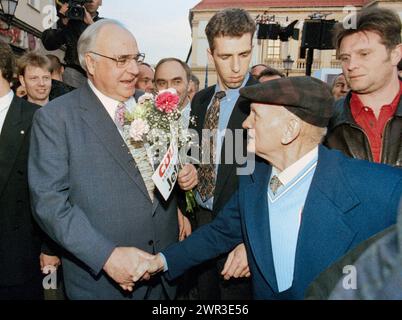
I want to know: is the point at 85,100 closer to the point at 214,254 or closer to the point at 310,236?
the point at 214,254

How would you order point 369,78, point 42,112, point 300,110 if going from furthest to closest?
point 369,78 < point 42,112 < point 300,110

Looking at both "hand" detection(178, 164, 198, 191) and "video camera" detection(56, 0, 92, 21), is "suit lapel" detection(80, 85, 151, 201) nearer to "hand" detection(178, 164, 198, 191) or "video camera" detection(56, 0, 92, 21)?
"hand" detection(178, 164, 198, 191)

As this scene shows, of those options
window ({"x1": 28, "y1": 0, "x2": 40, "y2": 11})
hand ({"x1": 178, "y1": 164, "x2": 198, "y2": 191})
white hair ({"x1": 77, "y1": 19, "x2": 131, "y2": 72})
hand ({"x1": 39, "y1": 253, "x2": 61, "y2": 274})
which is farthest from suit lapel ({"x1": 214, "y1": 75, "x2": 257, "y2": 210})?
window ({"x1": 28, "y1": 0, "x2": 40, "y2": 11})

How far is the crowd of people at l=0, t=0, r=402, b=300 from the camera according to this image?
5.66ft

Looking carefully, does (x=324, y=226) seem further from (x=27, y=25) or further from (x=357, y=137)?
(x=27, y=25)

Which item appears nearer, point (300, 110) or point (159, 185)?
point (300, 110)

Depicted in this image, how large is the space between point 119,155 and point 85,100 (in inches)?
15.6

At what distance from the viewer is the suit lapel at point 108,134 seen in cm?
215

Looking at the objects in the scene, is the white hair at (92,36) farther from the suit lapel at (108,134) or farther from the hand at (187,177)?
the hand at (187,177)

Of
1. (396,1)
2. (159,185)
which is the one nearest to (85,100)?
(159,185)

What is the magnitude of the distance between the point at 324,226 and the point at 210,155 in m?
1.17

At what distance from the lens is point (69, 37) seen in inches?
142
